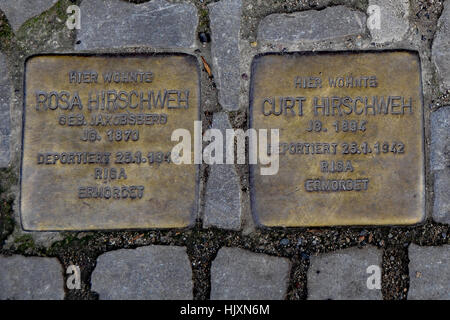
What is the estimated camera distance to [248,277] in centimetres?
173

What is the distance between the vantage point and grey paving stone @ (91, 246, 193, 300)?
173 cm

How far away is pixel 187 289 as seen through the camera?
5.69 feet

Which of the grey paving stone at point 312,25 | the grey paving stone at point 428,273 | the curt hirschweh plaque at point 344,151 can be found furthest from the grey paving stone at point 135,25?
the grey paving stone at point 428,273

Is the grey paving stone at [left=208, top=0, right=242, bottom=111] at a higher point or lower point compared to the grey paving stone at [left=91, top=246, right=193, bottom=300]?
higher

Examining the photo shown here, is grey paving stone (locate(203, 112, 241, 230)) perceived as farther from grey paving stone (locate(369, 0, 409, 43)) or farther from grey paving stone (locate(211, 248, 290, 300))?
grey paving stone (locate(369, 0, 409, 43))

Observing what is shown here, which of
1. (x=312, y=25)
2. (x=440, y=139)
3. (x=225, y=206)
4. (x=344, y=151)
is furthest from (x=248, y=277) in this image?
(x=312, y=25)

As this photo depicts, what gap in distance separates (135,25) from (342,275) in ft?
4.72

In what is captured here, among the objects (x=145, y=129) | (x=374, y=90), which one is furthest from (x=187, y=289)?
(x=374, y=90)

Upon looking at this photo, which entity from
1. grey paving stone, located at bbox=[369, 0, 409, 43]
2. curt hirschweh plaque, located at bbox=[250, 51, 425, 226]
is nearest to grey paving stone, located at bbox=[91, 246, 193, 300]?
curt hirschweh plaque, located at bbox=[250, 51, 425, 226]

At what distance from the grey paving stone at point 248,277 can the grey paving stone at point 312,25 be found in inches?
38.6

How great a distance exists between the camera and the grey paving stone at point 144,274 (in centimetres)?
173

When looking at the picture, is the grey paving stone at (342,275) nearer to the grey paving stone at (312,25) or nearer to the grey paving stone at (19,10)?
the grey paving stone at (312,25)

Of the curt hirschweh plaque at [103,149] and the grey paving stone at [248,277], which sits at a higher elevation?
the curt hirschweh plaque at [103,149]
